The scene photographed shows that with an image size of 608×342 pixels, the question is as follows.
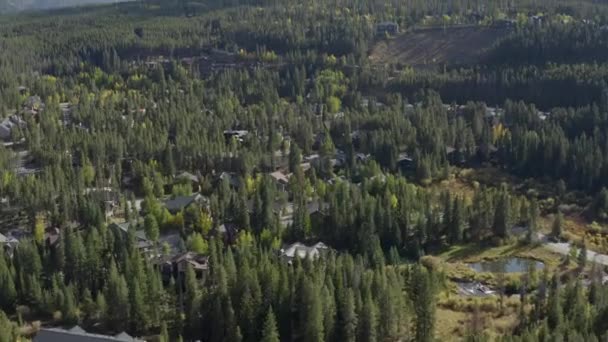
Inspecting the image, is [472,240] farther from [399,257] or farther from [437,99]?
[437,99]

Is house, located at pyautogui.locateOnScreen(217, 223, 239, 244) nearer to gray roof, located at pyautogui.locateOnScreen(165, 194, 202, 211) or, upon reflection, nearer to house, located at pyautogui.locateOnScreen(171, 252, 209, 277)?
gray roof, located at pyautogui.locateOnScreen(165, 194, 202, 211)

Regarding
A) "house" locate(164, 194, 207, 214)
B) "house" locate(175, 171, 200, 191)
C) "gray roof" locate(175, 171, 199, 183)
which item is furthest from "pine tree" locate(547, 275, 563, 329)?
"gray roof" locate(175, 171, 199, 183)

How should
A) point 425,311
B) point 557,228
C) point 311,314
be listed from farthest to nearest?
point 557,228
point 425,311
point 311,314

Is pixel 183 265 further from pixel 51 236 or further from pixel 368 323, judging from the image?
pixel 368 323

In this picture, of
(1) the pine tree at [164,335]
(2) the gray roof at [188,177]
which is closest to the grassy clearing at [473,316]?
(1) the pine tree at [164,335]

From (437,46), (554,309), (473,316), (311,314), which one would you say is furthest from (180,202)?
(437,46)

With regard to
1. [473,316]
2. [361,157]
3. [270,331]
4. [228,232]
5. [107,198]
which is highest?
[270,331]

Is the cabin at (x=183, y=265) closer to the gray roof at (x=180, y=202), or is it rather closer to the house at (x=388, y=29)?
the gray roof at (x=180, y=202)

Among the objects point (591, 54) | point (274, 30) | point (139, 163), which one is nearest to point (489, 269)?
point (139, 163)
